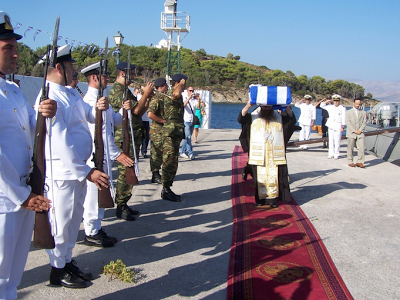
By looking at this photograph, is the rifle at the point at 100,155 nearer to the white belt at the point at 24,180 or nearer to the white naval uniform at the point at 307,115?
the white belt at the point at 24,180

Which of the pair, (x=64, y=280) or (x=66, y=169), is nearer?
(x=66, y=169)

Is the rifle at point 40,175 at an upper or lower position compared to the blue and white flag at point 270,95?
lower

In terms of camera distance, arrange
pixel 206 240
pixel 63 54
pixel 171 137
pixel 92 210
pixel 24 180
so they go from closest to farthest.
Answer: pixel 24 180 < pixel 63 54 < pixel 92 210 < pixel 206 240 < pixel 171 137

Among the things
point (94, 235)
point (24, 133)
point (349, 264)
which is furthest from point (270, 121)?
point (24, 133)

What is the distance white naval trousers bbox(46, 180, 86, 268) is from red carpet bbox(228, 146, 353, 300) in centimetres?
154

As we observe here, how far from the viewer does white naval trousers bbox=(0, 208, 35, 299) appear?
8.11 feet

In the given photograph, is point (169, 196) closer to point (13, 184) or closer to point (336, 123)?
point (13, 184)

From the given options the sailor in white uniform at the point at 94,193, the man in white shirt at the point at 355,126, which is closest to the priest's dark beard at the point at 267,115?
the sailor in white uniform at the point at 94,193

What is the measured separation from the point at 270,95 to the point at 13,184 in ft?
15.2

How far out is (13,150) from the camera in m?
2.51

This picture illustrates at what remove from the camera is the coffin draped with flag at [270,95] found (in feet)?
20.7

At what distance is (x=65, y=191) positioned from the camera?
3338mm

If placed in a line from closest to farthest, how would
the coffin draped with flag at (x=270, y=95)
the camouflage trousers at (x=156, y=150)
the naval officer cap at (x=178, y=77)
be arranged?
the coffin draped with flag at (x=270, y=95)
the naval officer cap at (x=178, y=77)
the camouflage trousers at (x=156, y=150)

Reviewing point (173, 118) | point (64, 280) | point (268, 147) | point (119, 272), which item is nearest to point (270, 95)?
point (268, 147)
